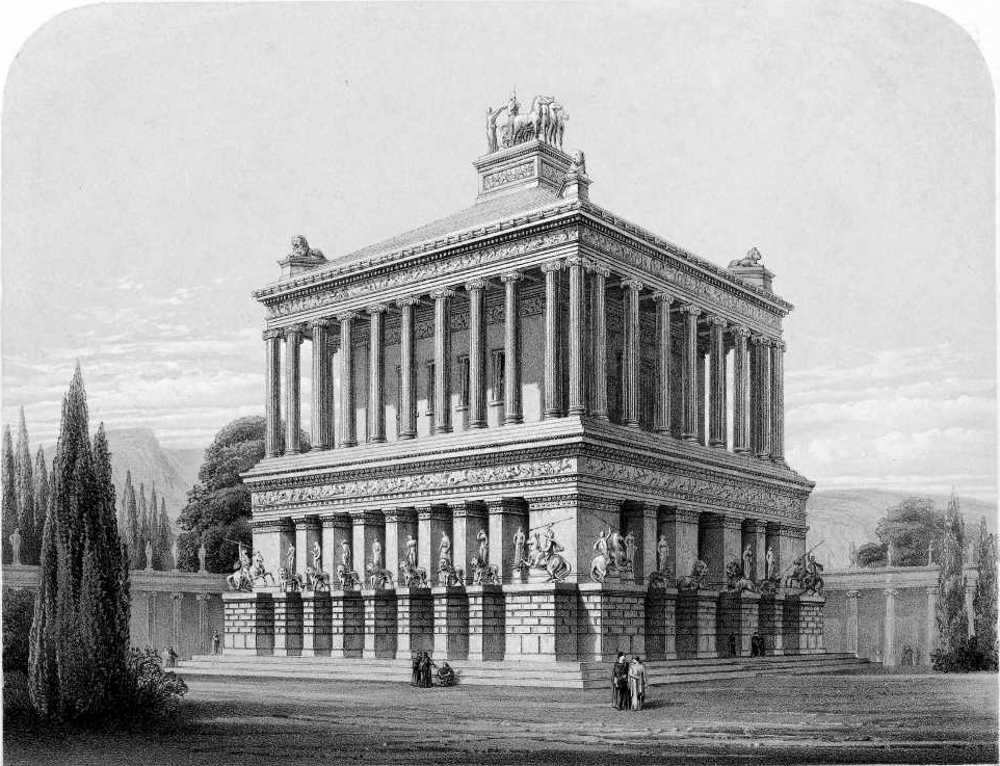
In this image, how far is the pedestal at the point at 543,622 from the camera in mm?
38719

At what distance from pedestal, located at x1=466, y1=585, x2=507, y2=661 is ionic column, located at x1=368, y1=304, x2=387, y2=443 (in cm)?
831

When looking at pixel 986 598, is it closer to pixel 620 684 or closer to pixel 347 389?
pixel 620 684

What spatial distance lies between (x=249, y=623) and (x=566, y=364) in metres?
14.9

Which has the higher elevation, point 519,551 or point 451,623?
point 519,551

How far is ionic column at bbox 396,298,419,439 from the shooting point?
46.2 m

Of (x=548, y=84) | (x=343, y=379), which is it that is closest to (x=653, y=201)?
(x=548, y=84)

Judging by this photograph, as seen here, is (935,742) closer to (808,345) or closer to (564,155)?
(808,345)

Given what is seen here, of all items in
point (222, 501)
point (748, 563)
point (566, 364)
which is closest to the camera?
point (566, 364)

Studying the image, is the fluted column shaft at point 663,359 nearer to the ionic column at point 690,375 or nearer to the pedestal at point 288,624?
the ionic column at point 690,375

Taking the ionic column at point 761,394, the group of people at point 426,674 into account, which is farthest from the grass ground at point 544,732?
the ionic column at point 761,394

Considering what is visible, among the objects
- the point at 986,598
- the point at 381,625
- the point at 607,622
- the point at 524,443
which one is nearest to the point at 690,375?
the point at 524,443

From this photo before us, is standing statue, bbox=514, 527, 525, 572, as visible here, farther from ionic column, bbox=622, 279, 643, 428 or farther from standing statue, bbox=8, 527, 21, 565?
standing statue, bbox=8, 527, 21, 565

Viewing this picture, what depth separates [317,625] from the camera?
46188 mm

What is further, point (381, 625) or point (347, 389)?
point (347, 389)
